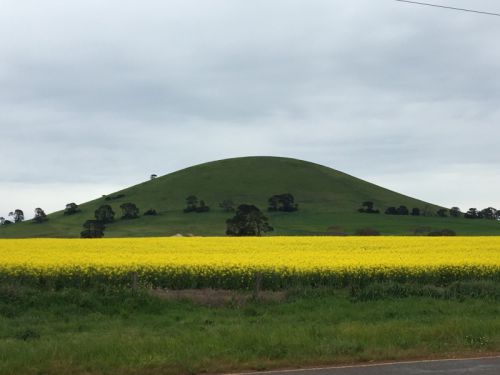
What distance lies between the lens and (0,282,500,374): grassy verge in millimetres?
9570

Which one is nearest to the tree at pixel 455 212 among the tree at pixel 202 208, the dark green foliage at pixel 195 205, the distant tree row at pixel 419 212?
the distant tree row at pixel 419 212

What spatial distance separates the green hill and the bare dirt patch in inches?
2758

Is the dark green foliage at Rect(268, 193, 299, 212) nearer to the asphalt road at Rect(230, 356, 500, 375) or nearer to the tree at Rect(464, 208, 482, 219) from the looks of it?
the tree at Rect(464, 208, 482, 219)

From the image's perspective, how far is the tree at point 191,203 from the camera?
402 ft

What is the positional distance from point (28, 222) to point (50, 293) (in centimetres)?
12125

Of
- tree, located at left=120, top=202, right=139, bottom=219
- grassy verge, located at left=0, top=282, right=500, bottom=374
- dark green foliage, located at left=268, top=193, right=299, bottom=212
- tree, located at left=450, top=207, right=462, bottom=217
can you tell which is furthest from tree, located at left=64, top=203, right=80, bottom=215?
grassy verge, located at left=0, top=282, right=500, bottom=374

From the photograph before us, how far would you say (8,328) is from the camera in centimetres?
1322

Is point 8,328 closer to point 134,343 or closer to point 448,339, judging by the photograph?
point 134,343

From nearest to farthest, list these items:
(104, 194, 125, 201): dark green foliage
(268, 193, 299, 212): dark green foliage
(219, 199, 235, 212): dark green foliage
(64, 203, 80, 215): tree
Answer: (219, 199, 235, 212): dark green foliage → (268, 193, 299, 212): dark green foliage → (64, 203, 80, 215): tree → (104, 194, 125, 201): dark green foliage

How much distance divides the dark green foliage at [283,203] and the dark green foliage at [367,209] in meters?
14.2

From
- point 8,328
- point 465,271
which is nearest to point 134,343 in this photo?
point 8,328

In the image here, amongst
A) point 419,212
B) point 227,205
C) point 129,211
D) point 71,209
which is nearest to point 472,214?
point 419,212

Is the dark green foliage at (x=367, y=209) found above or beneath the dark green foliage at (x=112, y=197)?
beneath

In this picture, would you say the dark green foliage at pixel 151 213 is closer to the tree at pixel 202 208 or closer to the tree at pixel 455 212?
the tree at pixel 202 208
